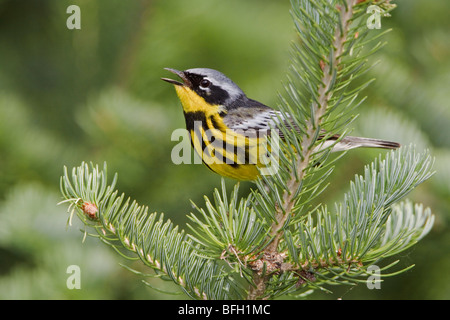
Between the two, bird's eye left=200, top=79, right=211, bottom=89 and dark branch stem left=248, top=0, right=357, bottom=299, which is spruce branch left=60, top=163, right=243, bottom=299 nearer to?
dark branch stem left=248, top=0, right=357, bottom=299

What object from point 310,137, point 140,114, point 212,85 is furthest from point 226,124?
point 310,137

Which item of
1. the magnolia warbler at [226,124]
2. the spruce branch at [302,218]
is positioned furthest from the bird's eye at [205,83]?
the spruce branch at [302,218]

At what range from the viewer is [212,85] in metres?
3.13

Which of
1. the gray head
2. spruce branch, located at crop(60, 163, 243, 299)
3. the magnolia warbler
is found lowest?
spruce branch, located at crop(60, 163, 243, 299)

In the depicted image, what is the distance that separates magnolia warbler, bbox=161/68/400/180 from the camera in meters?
2.58

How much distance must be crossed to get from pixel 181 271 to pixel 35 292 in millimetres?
977

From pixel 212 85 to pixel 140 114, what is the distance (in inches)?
28.8

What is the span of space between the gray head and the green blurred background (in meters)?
0.09

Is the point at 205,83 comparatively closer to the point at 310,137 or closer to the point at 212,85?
the point at 212,85

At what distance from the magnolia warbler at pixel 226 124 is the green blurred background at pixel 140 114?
0.08 metres

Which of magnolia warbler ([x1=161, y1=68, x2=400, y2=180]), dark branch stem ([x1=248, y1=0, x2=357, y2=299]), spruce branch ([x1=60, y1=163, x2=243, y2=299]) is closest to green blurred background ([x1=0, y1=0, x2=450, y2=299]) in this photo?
magnolia warbler ([x1=161, y1=68, x2=400, y2=180])

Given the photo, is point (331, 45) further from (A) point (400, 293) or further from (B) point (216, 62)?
(B) point (216, 62)

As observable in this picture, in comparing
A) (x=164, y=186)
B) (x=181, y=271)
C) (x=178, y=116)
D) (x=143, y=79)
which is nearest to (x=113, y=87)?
(x=143, y=79)

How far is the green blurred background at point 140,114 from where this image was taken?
7.69 feet
